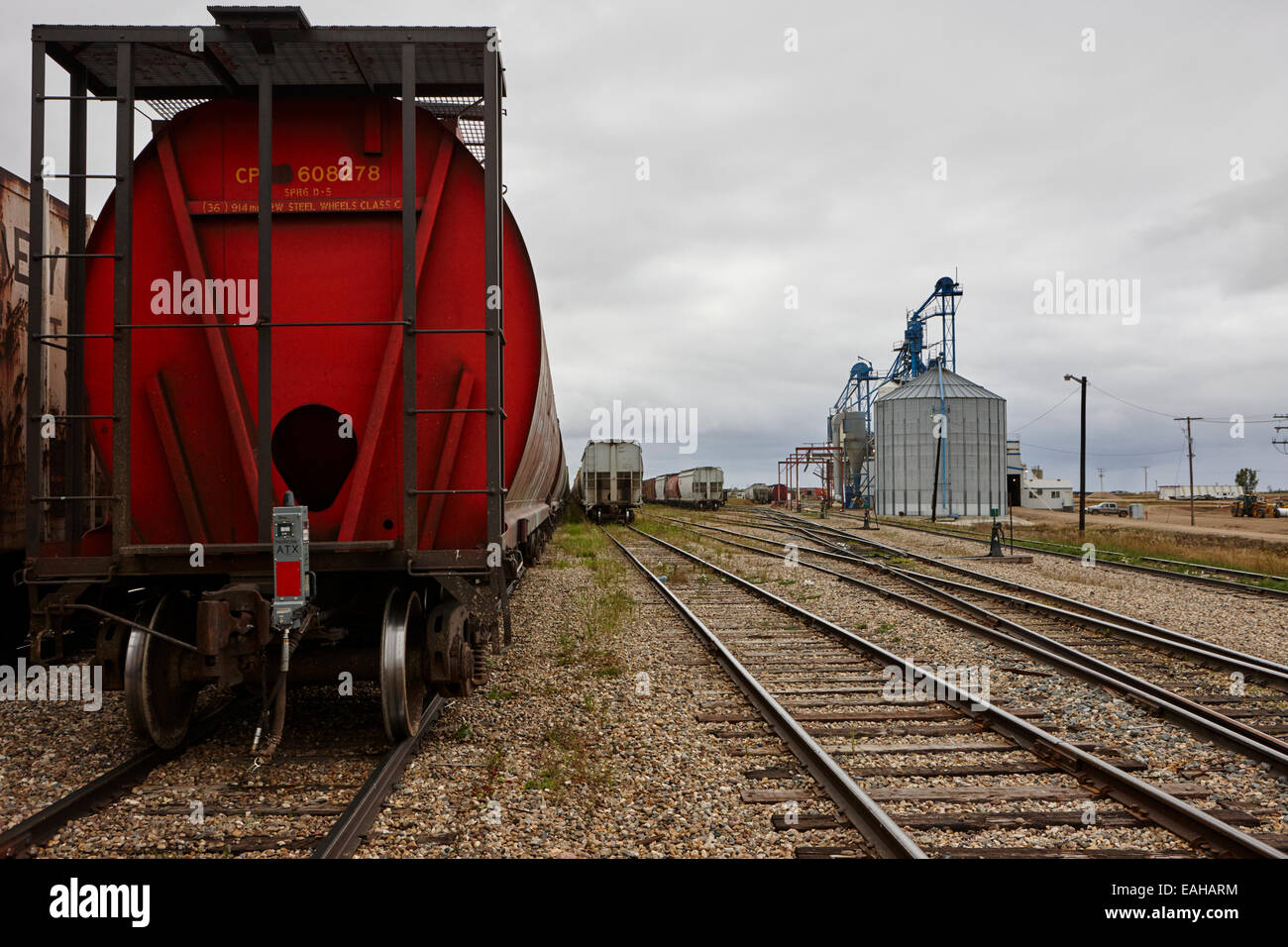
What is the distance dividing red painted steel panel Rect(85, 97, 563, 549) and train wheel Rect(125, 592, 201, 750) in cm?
53

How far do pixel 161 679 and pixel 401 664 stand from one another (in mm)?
1617

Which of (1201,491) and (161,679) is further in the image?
(1201,491)

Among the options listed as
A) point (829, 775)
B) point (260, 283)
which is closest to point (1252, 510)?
point (829, 775)

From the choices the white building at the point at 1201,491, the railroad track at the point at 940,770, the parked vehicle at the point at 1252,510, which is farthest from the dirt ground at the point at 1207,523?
the white building at the point at 1201,491

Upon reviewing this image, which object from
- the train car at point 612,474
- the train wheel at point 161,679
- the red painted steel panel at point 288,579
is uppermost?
the train car at point 612,474

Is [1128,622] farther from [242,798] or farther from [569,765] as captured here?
[242,798]

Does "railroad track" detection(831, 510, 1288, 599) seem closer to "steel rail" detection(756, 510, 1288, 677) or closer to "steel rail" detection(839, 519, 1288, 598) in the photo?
"steel rail" detection(839, 519, 1288, 598)

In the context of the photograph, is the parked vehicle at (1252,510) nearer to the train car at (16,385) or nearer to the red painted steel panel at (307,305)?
the red painted steel panel at (307,305)

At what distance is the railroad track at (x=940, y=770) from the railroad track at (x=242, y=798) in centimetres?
243

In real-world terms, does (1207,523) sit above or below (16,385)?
below

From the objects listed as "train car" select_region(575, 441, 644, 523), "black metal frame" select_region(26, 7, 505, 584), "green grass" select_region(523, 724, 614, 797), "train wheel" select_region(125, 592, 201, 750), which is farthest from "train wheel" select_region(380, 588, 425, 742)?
"train car" select_region(575, 441, 644, 523)

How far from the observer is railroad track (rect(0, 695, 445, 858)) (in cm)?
392

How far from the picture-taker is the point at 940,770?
504 centimetres

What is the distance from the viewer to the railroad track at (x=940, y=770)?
160 inches
